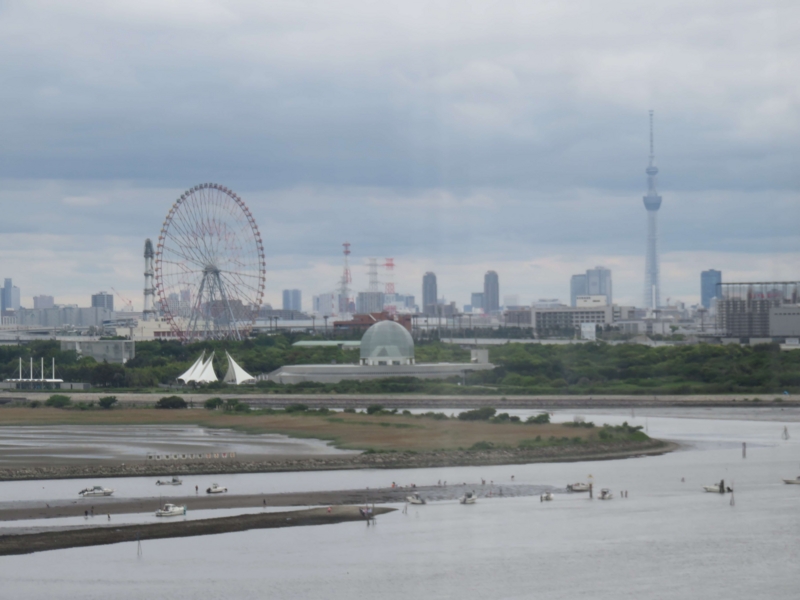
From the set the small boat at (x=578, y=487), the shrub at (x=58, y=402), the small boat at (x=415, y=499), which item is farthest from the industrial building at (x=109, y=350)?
the small boat at (x=578, y=487)

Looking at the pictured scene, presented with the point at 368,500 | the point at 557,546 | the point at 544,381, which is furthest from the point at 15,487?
the point at 544,381

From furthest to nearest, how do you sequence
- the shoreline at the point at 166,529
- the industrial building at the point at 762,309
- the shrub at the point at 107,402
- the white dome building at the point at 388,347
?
the industrial building at the point at 762,309, the white dome building at the point at 388,347, the shrub at the point at 107,402, the shoreline at the point at 166,529

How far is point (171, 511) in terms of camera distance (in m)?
31.7

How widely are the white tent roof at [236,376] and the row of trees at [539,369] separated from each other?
1.90 m

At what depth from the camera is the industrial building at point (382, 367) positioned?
8381 centimetres

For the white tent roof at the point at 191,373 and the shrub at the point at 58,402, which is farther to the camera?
the white tent roof at the point at 191,373

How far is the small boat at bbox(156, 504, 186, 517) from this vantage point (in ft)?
104

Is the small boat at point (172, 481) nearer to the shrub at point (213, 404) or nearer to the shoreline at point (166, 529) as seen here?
the shoreline at point (166, 529)

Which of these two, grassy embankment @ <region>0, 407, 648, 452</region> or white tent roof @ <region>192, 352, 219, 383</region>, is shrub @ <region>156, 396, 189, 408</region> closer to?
grassy embankment @ <region>0, 407, 648, 452</region>

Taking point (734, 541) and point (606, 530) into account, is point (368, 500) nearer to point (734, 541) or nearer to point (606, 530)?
point (606, 530)

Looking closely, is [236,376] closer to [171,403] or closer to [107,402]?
[171,403]

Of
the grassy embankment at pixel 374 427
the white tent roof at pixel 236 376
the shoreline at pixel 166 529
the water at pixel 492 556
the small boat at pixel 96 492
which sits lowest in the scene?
the water at pixel 492 556

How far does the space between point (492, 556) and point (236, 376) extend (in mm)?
59887

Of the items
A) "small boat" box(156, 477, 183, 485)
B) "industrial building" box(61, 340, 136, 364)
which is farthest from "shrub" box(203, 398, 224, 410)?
"industrial building" box(61, 340, 136, 364)
